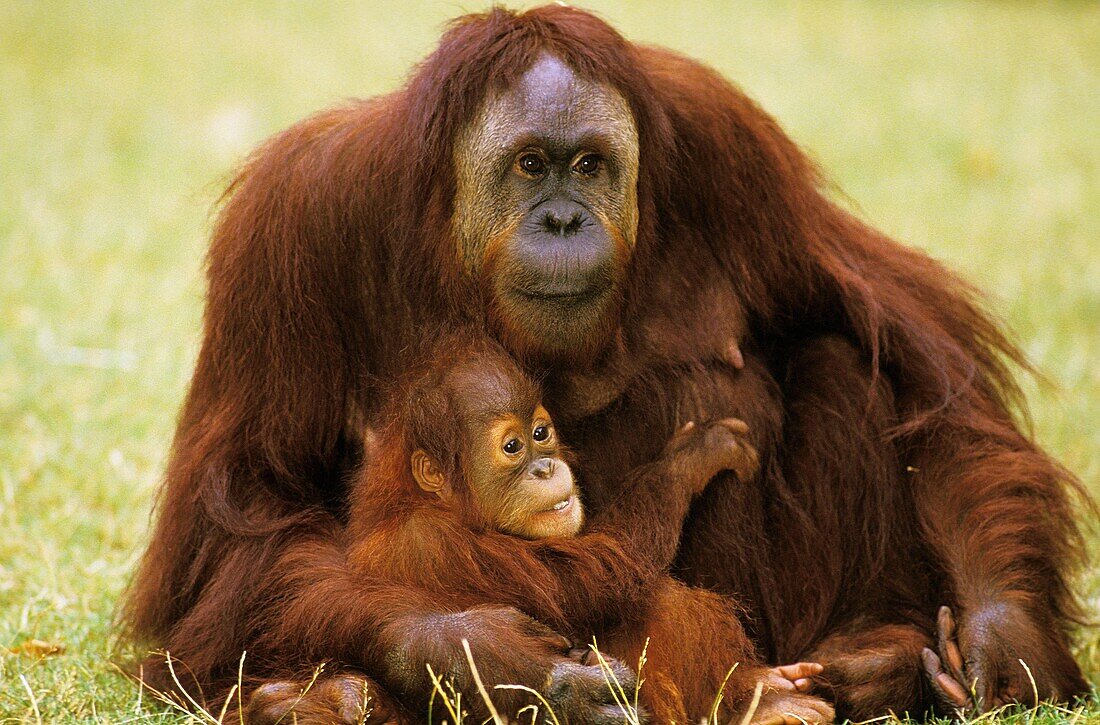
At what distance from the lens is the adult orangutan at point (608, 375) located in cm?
348

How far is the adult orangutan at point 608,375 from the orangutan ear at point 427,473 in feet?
0.87

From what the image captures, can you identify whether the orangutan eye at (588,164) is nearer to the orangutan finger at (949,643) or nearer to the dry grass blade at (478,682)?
the dry grass blade at (478,682)

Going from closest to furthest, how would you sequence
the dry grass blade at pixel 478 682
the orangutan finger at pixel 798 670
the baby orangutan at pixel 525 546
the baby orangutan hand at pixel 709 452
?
the dry grass blade at pixel 478 682
the baby orangutan at pixel 525 546
the orangutan finger at pixel 798 670
the baby orangutan hand at pixel 709 452

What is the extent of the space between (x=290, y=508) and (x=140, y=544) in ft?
4.54

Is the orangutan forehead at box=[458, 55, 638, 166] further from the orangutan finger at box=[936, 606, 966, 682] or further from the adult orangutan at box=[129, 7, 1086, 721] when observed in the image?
the orangutan finger at box=[936, 606, 966, 682]

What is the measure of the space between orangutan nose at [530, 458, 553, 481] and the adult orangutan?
0.25m

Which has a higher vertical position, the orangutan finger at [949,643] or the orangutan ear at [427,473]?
the orangutan ear at [427,473]

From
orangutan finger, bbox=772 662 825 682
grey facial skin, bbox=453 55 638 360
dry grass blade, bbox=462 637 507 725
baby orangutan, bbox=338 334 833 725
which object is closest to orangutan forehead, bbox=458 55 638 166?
grey facial skin, bbox=453 55 638 360

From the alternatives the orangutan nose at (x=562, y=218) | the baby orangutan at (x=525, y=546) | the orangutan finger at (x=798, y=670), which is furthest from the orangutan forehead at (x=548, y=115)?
the orangutan finger at (x=798, y=670)

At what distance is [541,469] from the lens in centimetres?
347

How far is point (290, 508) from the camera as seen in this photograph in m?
3.74

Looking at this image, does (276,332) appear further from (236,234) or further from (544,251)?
(544,251)

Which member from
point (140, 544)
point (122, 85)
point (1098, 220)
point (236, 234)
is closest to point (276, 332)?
point (236, 234)

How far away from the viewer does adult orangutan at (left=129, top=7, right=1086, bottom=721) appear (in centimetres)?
348
